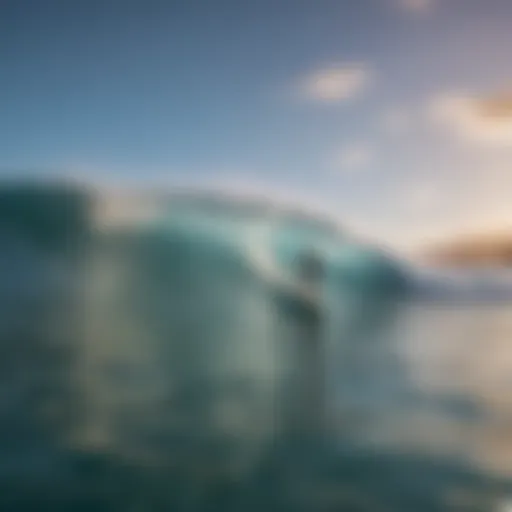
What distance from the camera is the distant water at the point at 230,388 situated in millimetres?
1374

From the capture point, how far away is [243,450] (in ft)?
4.55

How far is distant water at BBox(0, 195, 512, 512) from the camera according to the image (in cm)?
137

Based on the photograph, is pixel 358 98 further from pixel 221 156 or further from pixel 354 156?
pixel 221 156

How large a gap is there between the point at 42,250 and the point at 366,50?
2.49 feet

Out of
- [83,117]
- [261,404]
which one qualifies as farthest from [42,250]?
[261,404]

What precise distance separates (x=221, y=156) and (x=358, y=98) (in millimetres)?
295

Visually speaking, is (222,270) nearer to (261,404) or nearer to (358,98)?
(261,404)

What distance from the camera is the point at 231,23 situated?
145cm

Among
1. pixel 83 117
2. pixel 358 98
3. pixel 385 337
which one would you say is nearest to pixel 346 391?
pixel 385 337

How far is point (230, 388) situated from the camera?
140 cm

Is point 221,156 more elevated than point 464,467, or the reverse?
point 221,156

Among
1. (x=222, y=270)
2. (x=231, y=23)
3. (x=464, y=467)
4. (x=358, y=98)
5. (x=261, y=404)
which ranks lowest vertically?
(x=464, y=467)

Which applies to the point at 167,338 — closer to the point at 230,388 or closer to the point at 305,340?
the point at 230,388

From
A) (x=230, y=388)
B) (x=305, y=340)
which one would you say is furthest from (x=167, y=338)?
(x=305, y=340)
